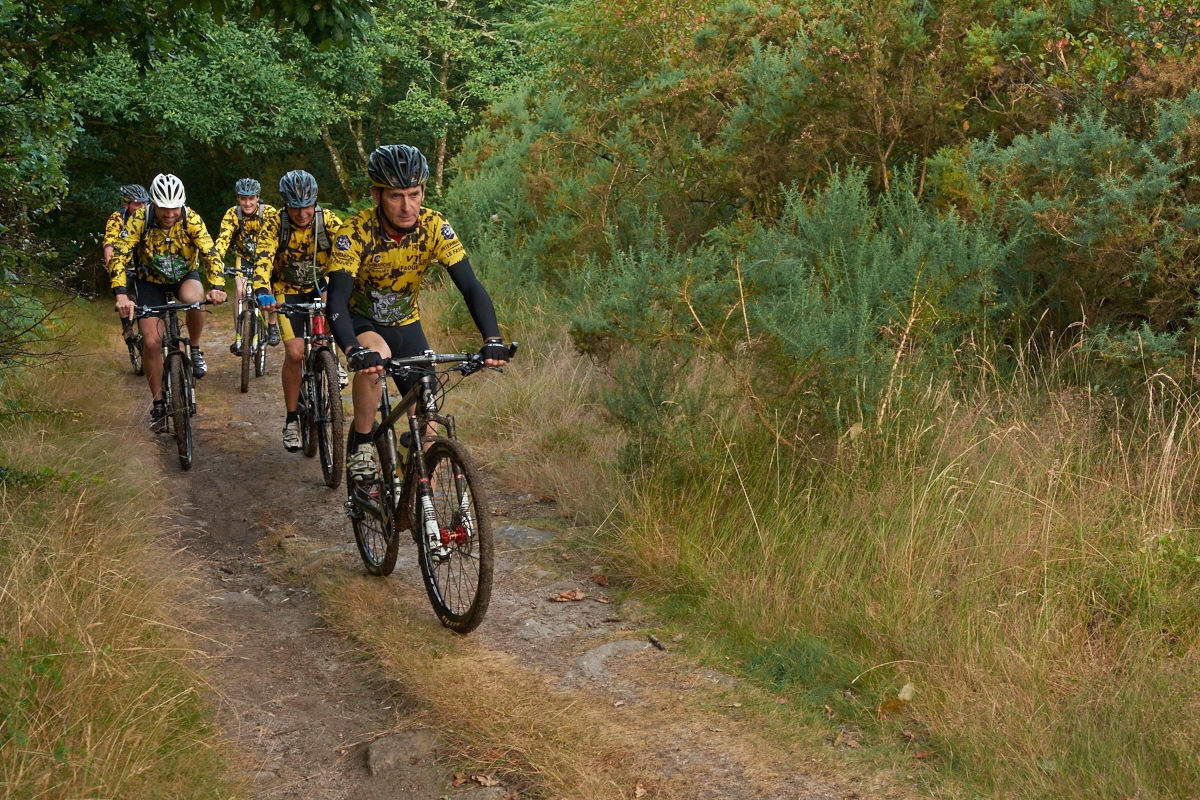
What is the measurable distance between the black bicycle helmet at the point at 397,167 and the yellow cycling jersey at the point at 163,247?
446cm

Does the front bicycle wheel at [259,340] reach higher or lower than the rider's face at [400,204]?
lower

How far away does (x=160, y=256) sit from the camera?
10.1 meters

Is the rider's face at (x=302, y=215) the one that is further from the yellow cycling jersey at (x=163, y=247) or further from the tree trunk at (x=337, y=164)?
the tree trunk at (x=337, y=164)

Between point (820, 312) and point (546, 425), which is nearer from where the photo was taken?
point (820, 312)

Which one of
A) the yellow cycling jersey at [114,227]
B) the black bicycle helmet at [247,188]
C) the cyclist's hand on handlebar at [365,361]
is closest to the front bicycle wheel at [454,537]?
the cyclist's hand on handlebar at [365,361]

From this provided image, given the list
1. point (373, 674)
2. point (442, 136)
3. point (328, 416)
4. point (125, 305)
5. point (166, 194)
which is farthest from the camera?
point (442, 136)

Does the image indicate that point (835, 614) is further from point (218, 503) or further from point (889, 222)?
point (218, 503)

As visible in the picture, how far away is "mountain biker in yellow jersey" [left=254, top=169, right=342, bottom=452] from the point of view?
911 cm

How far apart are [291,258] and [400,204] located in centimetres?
354

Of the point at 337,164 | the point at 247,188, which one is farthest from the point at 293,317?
the point at 337,164

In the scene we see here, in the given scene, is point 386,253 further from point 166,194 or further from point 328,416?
point 166,194

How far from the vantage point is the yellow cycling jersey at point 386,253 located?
6.49 metres

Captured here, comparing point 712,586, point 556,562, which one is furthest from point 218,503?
point 712,586

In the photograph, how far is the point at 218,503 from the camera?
848cm
